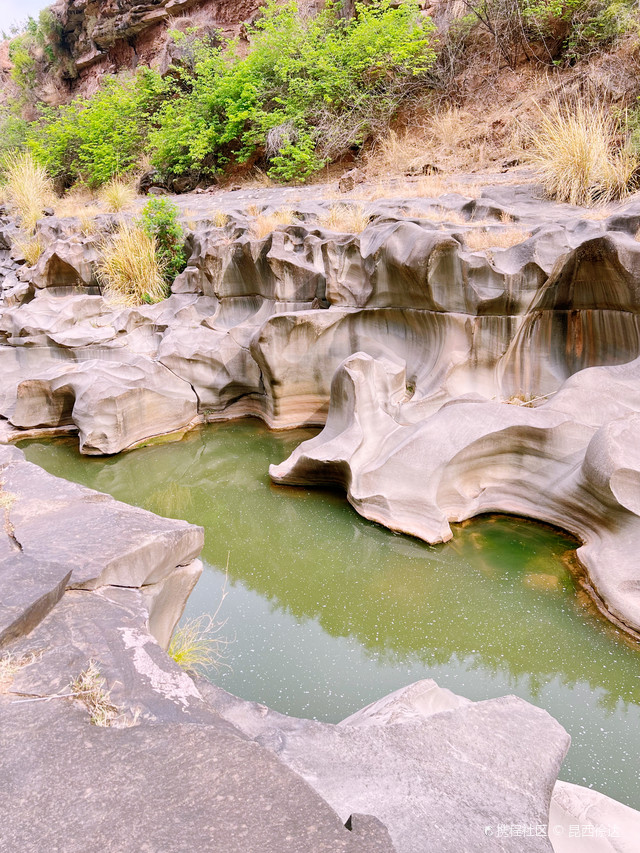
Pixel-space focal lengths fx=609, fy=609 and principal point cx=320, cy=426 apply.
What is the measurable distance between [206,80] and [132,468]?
10504 mm

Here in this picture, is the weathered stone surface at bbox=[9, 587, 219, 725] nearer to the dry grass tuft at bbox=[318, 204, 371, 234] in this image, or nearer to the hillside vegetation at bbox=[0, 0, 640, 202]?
the dry grass tuft at bbox=[318, 204, 371, 234]

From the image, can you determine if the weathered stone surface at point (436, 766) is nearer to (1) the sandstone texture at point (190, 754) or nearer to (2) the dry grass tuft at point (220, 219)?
(1) the sandstone texture at point (190, 754)

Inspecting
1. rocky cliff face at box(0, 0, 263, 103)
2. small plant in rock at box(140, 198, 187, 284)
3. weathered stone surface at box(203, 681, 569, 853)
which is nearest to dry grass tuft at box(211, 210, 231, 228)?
small plant in rock at box(140, 198, 187, 284)

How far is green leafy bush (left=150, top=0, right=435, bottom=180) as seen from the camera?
37.1 ft

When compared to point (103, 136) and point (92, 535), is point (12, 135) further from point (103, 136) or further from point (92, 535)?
point (92, 535)

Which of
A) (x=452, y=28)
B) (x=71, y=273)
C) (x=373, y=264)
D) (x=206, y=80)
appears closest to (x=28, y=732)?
(x=373, y=264)

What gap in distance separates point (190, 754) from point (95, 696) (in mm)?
336

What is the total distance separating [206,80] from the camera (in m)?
13.1

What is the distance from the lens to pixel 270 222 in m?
7.74

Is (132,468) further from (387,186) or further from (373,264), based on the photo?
(387,186)

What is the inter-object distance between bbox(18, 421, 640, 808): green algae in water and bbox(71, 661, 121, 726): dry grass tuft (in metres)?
1.58

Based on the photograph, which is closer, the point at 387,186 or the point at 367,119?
the point at 387,186

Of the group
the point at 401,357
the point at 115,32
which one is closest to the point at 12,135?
the point at 115,32

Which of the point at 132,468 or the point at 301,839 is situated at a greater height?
the point at 301,839
